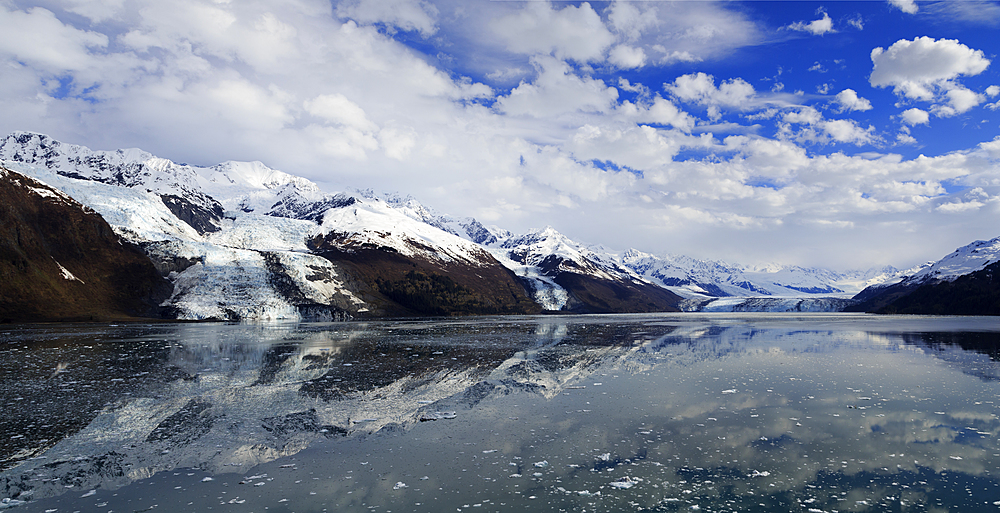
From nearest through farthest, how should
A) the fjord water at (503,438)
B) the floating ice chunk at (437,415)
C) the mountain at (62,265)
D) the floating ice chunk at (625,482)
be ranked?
1. the fjord water at (503,438)
2. the floating ice chunk at (625,482)
3. the floating ice chunk at (437,415)
4. the mountain at (62,265)

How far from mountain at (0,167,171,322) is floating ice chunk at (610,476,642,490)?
5265 inches

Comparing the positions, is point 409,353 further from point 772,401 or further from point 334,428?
point 772,401

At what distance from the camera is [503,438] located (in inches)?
681

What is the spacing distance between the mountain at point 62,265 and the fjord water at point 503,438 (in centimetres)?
10261

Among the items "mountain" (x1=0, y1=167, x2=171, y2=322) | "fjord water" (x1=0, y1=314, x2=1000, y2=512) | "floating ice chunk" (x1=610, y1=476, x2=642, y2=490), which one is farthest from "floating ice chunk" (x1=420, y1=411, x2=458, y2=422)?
"mountain" (x1=0, y1=167, x2=171, y2=322)

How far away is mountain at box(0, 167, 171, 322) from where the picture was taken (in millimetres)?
110688

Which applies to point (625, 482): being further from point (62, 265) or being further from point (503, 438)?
point (62, 265)

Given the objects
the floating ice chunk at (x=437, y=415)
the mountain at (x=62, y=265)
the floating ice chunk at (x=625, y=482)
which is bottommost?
the floating ice chunk at (x=625, y=482)

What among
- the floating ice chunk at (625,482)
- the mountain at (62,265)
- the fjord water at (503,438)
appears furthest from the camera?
the mountain at (62,265)

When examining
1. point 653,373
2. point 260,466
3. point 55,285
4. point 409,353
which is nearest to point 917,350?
point 653,373

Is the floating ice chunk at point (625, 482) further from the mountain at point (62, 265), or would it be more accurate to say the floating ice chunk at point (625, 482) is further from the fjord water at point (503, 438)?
the mountain at point (62, 265)

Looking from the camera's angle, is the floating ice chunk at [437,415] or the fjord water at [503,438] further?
the floating ice chunk at [437,415]

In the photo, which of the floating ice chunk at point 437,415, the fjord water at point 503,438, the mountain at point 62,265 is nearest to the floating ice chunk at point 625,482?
the fjord water at point 503,438

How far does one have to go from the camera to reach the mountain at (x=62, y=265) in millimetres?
110688
